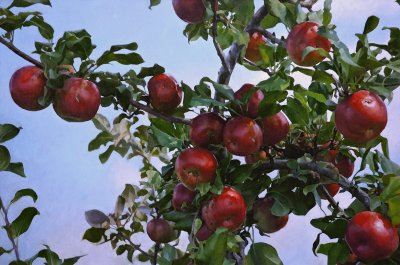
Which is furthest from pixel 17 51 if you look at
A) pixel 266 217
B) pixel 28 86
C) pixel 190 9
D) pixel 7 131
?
pixel 266 217

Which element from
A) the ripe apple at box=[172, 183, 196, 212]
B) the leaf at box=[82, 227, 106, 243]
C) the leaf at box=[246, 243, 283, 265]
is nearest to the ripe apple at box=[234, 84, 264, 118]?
the ripe apple at box=[172, 183, 196, 212]

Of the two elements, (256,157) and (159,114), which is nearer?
(159,114)

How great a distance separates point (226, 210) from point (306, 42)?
0.36m

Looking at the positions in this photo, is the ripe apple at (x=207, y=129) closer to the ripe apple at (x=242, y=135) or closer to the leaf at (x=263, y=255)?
the ripe apple at (x=242, y=135)

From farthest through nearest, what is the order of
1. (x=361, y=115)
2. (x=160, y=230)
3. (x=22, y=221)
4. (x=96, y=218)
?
(x=96, y=218) → (x=160, y=230) → (x=22, y=221) → (x=361, y=115)

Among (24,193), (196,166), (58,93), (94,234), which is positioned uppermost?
→ (58,93)

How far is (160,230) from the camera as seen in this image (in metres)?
1.59

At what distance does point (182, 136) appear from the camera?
1351 millimetres

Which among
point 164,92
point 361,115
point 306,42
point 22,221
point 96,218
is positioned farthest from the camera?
point 96,218

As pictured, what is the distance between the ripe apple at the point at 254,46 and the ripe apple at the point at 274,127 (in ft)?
0.90

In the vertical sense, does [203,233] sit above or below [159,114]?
below

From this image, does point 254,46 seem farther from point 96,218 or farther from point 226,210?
point 96,218

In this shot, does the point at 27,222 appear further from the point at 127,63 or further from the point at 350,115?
the point at 350,115

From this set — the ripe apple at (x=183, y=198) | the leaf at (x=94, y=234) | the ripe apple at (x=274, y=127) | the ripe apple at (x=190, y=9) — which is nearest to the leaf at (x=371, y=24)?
the ripe apple at (x=274, y=127)
